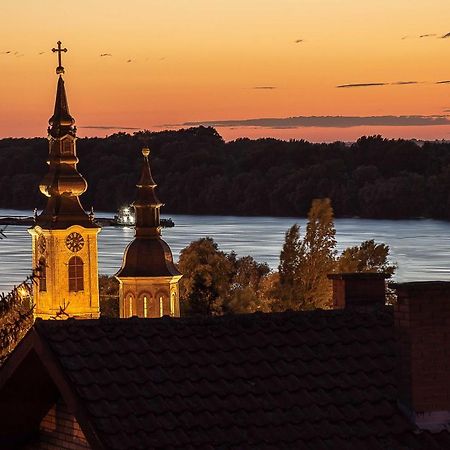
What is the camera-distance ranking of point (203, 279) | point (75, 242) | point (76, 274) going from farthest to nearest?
1. point (76, 274)
2. point (75, 242)
3. point (203, 279)

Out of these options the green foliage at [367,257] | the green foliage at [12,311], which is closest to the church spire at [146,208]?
the green foliage at [367,257]

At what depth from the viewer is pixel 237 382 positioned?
1295 cm

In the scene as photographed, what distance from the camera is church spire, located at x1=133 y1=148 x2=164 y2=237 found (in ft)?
236

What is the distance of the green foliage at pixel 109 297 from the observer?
83500 millimetres

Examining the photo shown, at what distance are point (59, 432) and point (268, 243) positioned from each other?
149374 millimetres

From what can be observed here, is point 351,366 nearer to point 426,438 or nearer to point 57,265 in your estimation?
point 426,438

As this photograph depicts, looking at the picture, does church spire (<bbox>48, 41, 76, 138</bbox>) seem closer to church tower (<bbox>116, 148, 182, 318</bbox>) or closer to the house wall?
church tower (<bbox>116, 148, 182, 318</bbox>)

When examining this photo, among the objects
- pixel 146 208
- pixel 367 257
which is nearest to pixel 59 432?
pixel 146 208

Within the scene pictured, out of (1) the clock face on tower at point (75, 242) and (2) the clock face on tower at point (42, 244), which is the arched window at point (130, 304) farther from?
(2) the clock face on tower at point (42, 244)

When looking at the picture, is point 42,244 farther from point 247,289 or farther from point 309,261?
point 309,261

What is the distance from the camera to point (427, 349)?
13055 millimetres

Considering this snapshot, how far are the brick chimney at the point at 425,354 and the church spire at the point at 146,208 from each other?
2312 inches

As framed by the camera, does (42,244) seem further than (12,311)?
Yes

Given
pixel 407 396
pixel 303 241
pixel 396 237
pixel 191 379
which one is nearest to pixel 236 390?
pixel 191 379
